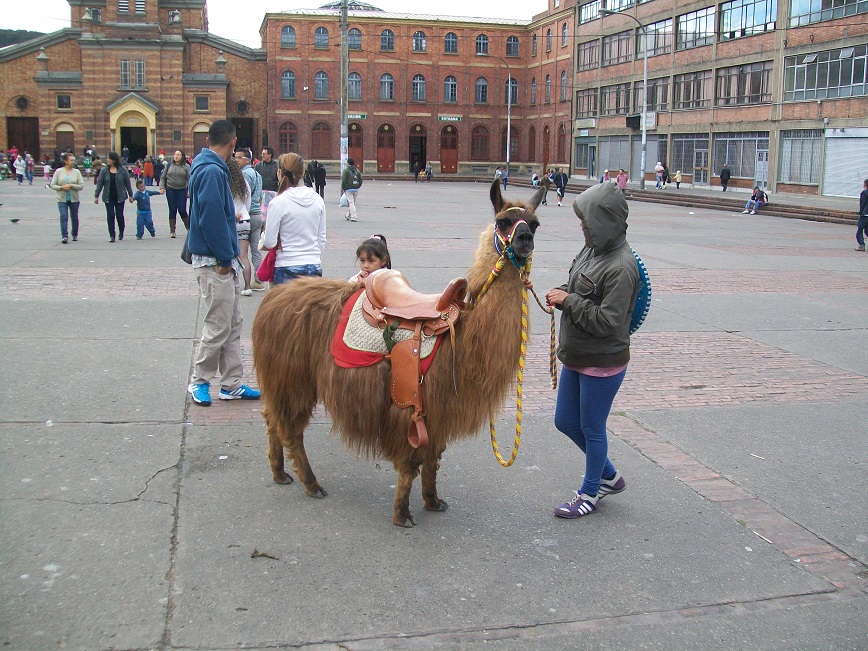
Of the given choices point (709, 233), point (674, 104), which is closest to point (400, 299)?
point (709, 233)

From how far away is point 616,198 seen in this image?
4.62 m

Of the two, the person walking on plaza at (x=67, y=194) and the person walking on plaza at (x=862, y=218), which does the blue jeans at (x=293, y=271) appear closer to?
the person walking on plaza at (x=67, y=194)

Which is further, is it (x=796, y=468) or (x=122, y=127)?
(x=122, y=127)

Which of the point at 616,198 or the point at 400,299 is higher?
the point at 616,198

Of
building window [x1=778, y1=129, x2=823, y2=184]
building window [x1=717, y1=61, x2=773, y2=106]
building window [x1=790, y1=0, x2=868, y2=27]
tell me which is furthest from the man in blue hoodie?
building window [x1=717, y1=61, x2=773, y2=106]

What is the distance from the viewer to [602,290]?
464cm

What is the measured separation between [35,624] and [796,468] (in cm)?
478

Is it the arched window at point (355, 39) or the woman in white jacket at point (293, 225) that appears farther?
the arched window at point (355, 39)

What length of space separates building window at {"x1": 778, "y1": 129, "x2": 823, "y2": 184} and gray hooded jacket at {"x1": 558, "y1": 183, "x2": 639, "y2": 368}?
43.4 metres

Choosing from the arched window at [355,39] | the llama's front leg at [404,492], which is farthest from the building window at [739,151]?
the llama's front leg at [404,492]

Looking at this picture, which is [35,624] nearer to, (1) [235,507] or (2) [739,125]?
(1) [235,507]

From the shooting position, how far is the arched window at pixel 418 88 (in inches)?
2921

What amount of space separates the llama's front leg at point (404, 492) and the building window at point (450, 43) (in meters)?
74.3

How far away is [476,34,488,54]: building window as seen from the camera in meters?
75.0
